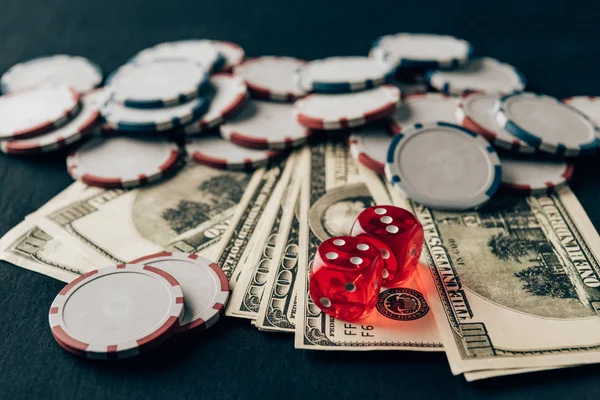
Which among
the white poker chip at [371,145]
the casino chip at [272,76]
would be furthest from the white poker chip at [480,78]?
the casino chip at [272,76]

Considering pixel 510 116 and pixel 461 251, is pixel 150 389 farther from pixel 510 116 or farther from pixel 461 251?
pixel 510 116

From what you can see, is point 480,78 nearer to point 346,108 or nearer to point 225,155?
point 346,108

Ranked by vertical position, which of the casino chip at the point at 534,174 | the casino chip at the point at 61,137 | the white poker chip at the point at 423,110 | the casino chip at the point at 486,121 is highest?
the casino chip at the point at 61,137

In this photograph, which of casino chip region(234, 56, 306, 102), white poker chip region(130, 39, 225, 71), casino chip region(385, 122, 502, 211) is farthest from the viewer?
white poker chip region(130, 39, 225, 71)

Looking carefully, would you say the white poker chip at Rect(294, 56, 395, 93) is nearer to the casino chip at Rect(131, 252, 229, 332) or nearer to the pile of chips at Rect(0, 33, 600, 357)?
the pile of chips at Rect(0, 33, 600, 357)

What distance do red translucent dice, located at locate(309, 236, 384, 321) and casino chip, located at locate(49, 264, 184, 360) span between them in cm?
31

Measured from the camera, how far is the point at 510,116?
1.94 m

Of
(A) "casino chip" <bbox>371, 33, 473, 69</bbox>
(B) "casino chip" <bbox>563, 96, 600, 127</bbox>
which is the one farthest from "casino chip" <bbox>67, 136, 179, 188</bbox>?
(B) "casino chip" <bbox>563, 96, 600, 127</bbox>

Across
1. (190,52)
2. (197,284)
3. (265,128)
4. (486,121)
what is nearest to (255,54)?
(190,52)

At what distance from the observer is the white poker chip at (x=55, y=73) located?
8.06 ft

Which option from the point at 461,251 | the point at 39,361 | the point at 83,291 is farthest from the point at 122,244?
the point at 461,251

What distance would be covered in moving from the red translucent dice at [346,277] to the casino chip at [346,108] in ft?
2.27

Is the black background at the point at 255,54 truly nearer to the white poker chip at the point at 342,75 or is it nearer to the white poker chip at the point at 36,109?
the white poker chip at the point at 36,109

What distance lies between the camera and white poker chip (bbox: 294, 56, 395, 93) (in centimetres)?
212
